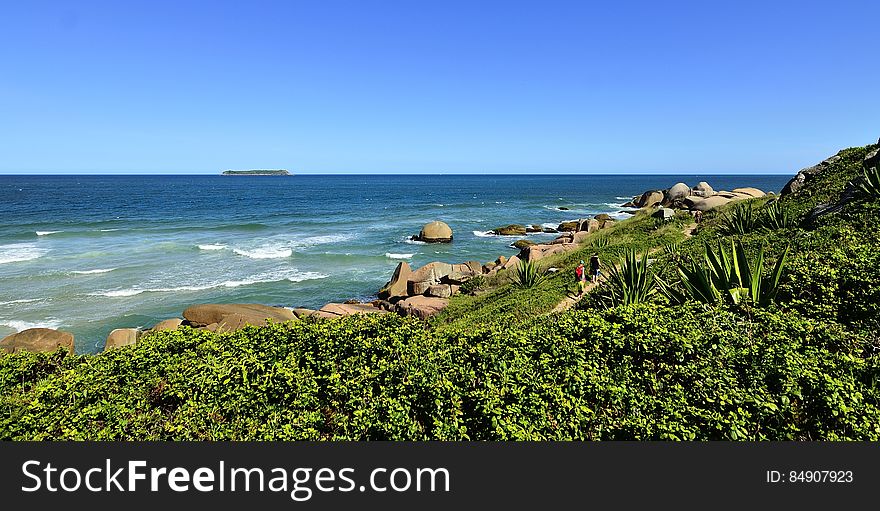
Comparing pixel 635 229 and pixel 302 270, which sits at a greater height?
pixel 635 229

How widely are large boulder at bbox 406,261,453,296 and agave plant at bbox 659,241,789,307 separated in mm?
11818

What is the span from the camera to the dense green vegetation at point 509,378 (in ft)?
14.3

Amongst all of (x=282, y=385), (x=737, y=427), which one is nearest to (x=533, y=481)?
(x=737, y=427)

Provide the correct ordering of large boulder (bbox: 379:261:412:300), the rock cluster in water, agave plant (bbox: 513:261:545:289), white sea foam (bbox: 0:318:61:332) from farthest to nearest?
the rock cluster in water
large boulder (bbox: 379:261:412:300)
white sea foam (bbox: 0:318:61:332)
agave plant (bbox: 513:261:545:289)

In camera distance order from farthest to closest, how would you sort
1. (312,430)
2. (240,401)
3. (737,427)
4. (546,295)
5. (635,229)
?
(635,229)
(546,295)
(240,401)
(312,430)
(737,427)

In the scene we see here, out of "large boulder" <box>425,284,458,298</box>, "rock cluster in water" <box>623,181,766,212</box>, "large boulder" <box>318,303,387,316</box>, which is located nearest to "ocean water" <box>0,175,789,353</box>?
"large boulder" <box>318,303,387,316</box>

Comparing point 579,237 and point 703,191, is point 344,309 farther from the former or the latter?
point 703,191

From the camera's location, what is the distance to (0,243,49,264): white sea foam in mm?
26742

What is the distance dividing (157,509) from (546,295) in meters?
10.5

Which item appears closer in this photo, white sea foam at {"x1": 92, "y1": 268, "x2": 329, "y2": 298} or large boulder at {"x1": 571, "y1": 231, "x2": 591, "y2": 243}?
white sea foam at {"x1": 92, "y1": 268, "x2": 329, "y2": 298}

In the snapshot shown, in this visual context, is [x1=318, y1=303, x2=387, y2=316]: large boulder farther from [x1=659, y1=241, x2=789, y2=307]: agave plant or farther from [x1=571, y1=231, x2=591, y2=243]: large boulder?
[x1=571, y1=231, x2=591, y2=243]: large boulder

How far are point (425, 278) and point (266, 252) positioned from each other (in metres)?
14.3

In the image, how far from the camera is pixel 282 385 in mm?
5277

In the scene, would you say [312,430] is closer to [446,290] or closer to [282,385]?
[282,385]
